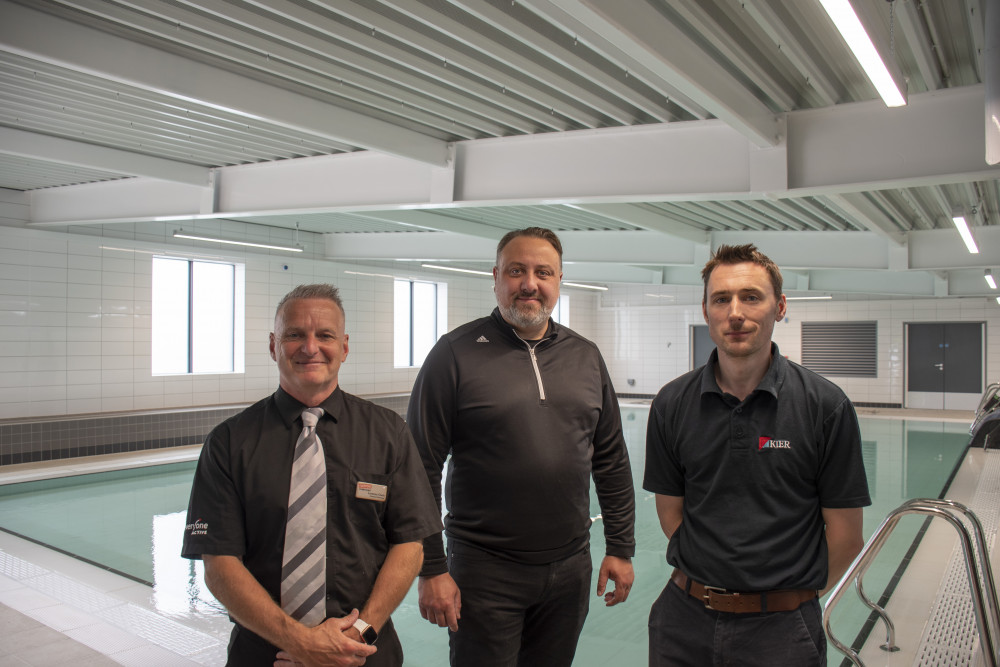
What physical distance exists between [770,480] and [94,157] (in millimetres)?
6674

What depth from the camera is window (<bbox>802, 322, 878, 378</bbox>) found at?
60.4 ft

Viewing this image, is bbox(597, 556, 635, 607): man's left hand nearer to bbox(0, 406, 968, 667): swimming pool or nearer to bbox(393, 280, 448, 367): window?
bbox(0, 406, 968, 667): swimming pool

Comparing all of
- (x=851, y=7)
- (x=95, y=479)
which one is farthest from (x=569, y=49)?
(x=95, y=479)

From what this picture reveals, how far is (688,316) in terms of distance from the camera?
2072 centimetres

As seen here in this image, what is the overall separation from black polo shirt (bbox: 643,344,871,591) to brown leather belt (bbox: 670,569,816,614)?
0.07 feet

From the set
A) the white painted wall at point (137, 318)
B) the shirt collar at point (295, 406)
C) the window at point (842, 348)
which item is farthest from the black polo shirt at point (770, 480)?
the window at point (842, 348)

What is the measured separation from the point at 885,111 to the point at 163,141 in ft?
18.9

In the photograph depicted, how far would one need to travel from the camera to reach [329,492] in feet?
5.49

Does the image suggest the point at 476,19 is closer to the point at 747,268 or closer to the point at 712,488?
the point at 747,268

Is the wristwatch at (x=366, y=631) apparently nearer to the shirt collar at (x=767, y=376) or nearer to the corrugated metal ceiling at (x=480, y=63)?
the shirt collar at (x=767, y=376)

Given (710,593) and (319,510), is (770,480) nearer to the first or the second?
(710,593)

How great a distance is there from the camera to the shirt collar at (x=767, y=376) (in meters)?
1.78

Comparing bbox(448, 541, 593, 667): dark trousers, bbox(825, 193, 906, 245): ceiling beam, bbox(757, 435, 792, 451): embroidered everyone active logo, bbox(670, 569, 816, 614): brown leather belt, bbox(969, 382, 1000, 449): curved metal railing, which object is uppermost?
bbox(825, 193, 906, 245): ceiling beam

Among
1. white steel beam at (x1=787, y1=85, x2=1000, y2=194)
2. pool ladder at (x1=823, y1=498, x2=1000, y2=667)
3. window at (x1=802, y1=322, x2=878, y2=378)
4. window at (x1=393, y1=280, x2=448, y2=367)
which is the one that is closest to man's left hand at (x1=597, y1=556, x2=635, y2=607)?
pool ladder at (x1=823, y1=498, x2=1000, y2=667)
